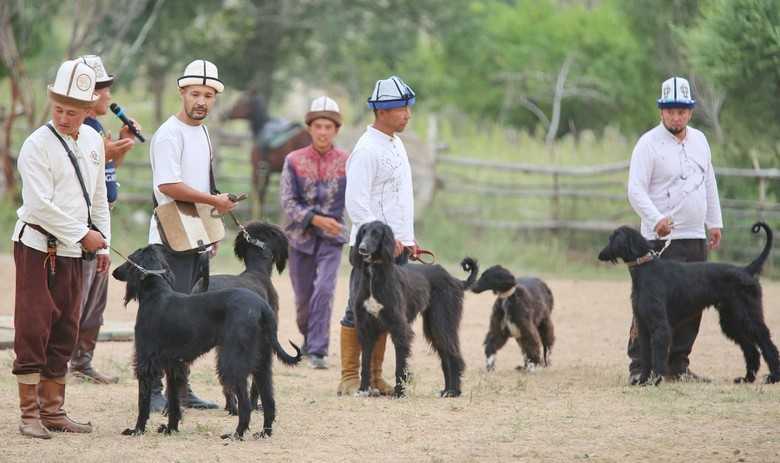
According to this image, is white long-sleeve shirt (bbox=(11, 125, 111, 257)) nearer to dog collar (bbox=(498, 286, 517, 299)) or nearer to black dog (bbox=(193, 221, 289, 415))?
black dog (bbox=(193, 221, 289, 415))

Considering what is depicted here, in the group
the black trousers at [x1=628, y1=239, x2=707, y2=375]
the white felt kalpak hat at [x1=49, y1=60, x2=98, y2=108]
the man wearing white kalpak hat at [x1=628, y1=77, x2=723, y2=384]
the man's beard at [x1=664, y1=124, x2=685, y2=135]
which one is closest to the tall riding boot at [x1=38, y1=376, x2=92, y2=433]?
the white felt kalpak hat at [x1=49, y1=60, x2=98, y2=108]

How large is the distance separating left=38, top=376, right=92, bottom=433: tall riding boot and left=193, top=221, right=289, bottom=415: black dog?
1.12m

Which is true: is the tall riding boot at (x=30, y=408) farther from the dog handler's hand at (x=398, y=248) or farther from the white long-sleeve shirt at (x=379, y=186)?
the dog handler's hand at (x=398, y=248)

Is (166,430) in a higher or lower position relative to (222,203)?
lower

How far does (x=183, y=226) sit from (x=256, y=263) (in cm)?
74

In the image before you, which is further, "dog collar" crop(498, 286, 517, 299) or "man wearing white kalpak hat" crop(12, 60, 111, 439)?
"dog collar" crop(498, 286, 517, 299)

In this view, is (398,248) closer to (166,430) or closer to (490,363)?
(166,430)

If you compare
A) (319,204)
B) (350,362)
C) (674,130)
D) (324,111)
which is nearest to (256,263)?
(350,362)

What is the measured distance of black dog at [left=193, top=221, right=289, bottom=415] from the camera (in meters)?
7.80

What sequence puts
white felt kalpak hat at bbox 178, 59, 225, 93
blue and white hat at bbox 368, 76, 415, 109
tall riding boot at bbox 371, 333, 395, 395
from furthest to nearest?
tall riding boot at bbox 371, 333, 395, 395, blue and white hat at bbox 368, 76, 415, 109, white felt kalpak hat at bbox 178, 59, 225, 93

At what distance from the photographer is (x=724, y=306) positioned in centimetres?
895

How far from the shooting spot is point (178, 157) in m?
7.52

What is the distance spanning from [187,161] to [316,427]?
183cm

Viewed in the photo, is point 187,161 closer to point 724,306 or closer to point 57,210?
point 57,210
